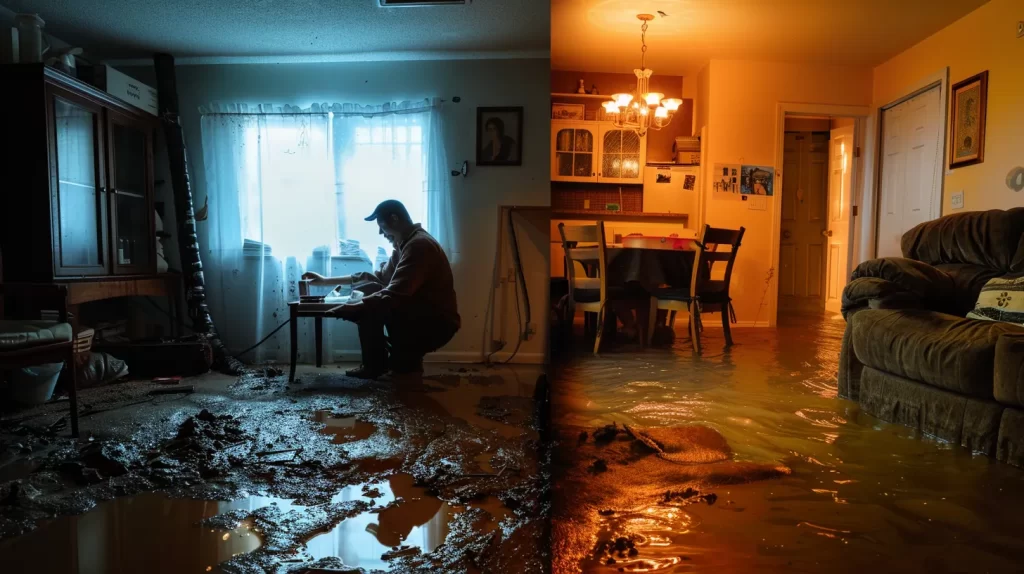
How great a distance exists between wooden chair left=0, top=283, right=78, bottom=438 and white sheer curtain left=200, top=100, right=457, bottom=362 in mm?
760

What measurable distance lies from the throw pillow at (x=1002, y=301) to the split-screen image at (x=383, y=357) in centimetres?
1

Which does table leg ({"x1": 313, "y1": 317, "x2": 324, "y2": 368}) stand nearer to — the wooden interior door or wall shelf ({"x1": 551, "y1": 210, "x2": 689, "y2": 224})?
wall shelf ({"x1": 551, "y1": 210, "x2": 689, "y2": 224})

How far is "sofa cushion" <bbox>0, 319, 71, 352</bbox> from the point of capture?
64.4 inches

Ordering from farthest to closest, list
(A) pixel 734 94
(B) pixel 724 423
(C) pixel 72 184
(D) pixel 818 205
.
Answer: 1. (D) pixel 818 205
2. (A) pixel 734 94
3. (C) pixel 72 184
4. (B) pixel 724 423

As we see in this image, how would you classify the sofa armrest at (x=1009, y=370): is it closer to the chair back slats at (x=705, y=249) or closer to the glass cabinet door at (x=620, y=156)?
the chair back slats at (x=705, y=249)

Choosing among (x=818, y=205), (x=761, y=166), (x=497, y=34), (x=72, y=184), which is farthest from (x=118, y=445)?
(x=818, y=205)

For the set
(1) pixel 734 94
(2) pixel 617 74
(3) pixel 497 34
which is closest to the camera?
(3) pixel 497 34

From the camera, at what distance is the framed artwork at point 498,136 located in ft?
4.41

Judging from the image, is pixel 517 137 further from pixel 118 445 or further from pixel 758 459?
pixel 118 445

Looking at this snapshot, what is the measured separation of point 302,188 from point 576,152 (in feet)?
12.0

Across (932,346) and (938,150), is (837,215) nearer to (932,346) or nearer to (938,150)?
(938,150)

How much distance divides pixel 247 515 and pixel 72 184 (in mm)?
1905

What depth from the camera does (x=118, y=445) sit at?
1.55m

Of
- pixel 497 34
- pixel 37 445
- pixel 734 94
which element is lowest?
pixel 37 445
